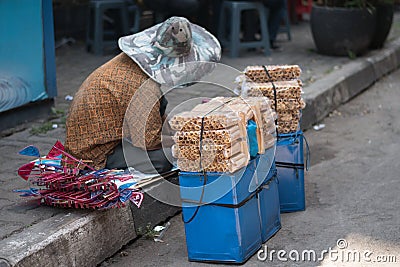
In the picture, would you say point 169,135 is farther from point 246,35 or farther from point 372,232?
point 246,35

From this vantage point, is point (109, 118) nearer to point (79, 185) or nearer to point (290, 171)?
point (79, 185)

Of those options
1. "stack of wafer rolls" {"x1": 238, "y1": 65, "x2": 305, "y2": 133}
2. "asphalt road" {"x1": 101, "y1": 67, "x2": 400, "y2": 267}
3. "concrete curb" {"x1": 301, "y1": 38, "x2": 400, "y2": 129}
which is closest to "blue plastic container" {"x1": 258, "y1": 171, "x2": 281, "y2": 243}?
"asphalt road" {"x1": 101, "y1": 67, "x2": 400, "y2": 267}

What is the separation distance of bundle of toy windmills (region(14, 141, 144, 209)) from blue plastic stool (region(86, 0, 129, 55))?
4.52 metres

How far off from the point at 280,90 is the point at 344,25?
4.12m

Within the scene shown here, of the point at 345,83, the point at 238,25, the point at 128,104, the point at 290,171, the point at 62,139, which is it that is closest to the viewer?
the point at 128,104

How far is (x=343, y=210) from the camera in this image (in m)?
4.57

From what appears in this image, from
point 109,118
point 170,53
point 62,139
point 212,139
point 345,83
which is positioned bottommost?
point 345,83

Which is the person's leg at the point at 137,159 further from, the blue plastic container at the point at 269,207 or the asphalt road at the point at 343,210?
the blue plastic container at the point at 269,207

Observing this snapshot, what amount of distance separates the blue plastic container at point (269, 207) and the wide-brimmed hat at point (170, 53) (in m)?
0.79

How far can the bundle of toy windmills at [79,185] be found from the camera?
12.5 ft

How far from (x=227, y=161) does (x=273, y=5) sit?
5497 mm

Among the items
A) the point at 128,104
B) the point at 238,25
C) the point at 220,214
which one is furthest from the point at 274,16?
the point at 220,214

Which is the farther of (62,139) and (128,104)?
(62,139)

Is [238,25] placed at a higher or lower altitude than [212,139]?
lower
